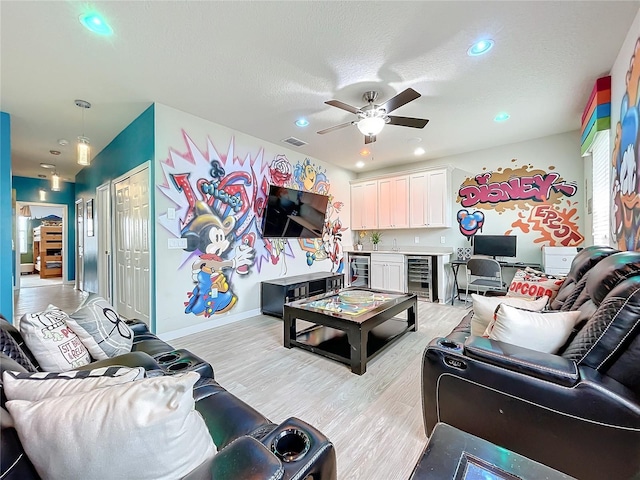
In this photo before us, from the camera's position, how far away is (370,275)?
5457 mm

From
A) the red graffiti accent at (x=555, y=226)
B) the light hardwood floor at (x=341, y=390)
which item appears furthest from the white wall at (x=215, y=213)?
the red graffiti accent at (x=555, y=226)

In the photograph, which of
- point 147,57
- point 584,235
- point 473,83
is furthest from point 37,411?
point 584,235

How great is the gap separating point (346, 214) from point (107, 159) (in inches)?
179

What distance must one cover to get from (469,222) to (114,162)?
239 inches

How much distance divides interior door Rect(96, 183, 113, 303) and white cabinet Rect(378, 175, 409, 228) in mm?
4907

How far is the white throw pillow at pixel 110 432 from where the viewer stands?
562mm

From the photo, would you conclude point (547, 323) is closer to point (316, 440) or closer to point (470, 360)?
point (470, 360)

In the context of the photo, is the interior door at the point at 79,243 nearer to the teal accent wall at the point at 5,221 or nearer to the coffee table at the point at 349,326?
the teal accent wall at the point at 5,221

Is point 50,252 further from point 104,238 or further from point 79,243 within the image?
point 104,238

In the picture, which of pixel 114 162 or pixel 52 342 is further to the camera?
pixel 114 162

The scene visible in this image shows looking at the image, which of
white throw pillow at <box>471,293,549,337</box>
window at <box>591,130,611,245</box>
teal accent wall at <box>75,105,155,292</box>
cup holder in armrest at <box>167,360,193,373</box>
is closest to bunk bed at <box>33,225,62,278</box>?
teal accent wall at <box>75,105,155,292</box>

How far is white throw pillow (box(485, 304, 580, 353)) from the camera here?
4.36 feet

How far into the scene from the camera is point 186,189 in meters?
3.32

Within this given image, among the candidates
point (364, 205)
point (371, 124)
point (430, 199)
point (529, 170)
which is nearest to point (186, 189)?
point (371, 124)
